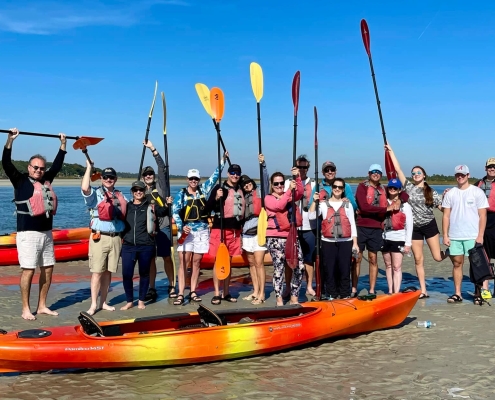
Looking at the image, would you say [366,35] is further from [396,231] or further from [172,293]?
[172,293]

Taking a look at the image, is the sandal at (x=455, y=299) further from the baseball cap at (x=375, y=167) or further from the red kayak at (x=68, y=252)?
the red kayak at (x=68, y=252)

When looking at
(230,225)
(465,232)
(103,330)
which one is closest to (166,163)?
(230,225)

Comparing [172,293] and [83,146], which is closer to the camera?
[83,146]

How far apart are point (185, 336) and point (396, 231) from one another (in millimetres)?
3059

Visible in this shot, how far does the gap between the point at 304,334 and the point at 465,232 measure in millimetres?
2668

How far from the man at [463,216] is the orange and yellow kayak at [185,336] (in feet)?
4.88

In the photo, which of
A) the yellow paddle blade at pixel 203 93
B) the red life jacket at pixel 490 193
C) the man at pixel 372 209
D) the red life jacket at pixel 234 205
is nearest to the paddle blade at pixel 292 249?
the red life jacket at pixel 234 205

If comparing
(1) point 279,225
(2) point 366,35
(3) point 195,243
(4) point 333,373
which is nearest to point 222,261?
(3) point 195,243

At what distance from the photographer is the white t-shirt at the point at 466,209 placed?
20.2ft

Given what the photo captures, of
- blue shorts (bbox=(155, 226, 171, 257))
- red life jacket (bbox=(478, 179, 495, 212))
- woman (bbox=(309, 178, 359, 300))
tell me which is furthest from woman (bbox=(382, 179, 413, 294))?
blue shorts (bbox=(155, 226, 171, 257))

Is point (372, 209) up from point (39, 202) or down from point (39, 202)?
down

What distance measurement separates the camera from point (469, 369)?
430cm

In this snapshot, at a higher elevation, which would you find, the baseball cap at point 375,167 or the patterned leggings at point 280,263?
the baseball cap at point 375,167

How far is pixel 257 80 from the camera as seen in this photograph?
730 cm
